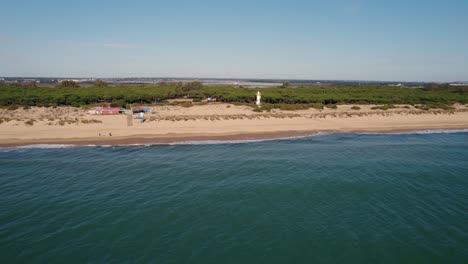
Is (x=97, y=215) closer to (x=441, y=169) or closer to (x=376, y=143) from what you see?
(x=441, y=169)

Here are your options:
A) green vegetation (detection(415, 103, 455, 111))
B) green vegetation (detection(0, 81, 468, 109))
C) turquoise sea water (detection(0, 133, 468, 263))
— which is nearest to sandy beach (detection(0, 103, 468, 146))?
green vegetation (detection(415, 103, 455, 111))

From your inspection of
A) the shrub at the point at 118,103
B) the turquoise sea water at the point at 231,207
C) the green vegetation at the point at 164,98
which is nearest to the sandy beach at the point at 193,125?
the green vegetation at the point at 164,98

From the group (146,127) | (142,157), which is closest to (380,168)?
(142,157)

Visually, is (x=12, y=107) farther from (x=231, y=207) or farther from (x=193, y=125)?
(x=231, y=207)

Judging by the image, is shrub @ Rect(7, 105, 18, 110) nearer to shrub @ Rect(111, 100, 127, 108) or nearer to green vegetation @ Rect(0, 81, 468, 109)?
green vegetation @ Rect(0, 81, 468, 109)

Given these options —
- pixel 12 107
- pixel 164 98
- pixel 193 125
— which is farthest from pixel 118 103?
pixel 193 125
